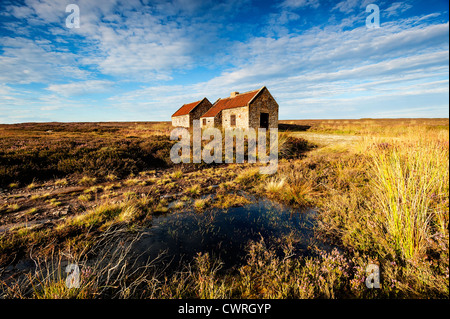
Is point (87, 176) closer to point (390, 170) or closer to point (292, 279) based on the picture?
point (292, 279)

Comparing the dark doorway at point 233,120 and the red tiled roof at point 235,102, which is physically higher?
the red tiled roof at point 235,102

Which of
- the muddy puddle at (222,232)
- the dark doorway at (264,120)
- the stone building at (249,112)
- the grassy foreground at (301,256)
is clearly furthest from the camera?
the dark doorway at (264,120)

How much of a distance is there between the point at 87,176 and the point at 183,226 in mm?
6438

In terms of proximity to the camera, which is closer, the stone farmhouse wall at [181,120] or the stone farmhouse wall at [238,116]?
the stone farmhouse wall at [238,116]

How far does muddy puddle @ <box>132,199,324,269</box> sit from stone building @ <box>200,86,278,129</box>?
17099 mm

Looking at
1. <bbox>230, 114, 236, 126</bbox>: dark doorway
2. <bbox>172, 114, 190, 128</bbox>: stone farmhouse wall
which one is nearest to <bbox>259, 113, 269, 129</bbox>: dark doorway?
<bbox>230, 114, 236, 126</bbox>: dark doorway

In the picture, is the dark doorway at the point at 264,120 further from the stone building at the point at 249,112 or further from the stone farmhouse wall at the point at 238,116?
the stone farmhouse wall at the point at 238,116

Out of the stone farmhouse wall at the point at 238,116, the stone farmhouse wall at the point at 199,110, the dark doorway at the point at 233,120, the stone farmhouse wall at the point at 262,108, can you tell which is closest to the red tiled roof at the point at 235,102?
the stone farmhouse wall at the point at 238,116

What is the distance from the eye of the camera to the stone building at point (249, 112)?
71.5ft

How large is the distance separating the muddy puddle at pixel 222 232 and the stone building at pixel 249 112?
17099 mm

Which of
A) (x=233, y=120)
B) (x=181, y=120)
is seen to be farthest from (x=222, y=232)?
(x=181, y=120)

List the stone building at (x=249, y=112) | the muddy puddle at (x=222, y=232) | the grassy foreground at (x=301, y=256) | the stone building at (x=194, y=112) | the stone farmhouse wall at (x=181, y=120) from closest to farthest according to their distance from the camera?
the grassy foreground at (x=301, y=256) → the muddy puddle at (x=222, y=232) → the stone building at (x=249, y=112) → the stone building at (x=194, y=112) → the stone farmhouse wall at (x=181, y=120)

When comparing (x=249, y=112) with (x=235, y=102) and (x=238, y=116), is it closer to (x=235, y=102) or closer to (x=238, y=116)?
(x=238, y=116)

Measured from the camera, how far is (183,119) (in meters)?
31.1
